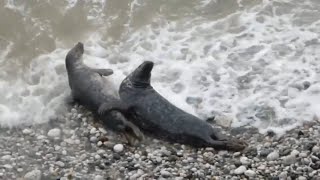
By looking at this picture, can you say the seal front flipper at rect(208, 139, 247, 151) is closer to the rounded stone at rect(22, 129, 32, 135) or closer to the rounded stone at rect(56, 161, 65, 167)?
the rounded stone at rect(56, 161, 65, 167)

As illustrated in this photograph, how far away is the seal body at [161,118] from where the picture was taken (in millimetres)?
6926

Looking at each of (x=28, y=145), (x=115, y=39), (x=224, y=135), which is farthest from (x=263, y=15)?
(x=28, y=145)

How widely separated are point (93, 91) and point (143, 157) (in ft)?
4.56

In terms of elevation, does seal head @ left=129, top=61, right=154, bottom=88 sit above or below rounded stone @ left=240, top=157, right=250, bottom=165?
above

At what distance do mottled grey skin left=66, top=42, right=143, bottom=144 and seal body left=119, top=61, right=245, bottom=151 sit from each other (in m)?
0.17

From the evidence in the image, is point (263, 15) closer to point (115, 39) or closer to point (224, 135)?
point (115, 39)

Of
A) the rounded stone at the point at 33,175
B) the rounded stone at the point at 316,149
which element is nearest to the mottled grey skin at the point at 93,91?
the rounded stone at the point at 33,175

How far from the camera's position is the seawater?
25.2 ft

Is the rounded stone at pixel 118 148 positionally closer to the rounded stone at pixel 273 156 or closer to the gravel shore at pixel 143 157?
the gravel shore at pixel 143 157

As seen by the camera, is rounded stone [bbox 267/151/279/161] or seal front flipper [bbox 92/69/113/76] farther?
seal front flipper [bbox 92/69/113/76]

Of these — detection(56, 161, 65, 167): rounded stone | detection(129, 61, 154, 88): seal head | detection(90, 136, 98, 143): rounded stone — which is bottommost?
detection(56, 161, 65, 167): rounded stone

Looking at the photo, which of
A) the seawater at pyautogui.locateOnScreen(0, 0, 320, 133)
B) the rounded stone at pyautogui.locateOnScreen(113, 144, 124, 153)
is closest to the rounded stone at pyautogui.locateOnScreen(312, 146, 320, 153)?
the seawater at pyautogui.locateOnScreen(0, 0, 320, 133)

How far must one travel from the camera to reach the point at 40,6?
9812 mm

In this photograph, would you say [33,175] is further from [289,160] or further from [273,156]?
[289,160]
